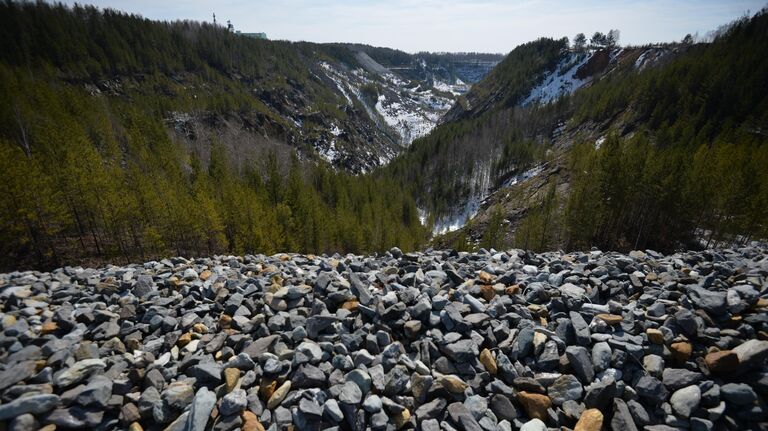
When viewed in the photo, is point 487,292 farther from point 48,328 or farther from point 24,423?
point 48,328

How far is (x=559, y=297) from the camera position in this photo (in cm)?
861

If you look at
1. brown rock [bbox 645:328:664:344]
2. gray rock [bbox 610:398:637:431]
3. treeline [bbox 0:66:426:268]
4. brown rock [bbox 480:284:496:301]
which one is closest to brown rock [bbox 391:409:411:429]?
gray rock [bbox 610:398:637:431]

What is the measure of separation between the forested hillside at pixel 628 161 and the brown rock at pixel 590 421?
160ft

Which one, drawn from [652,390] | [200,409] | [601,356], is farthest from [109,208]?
[652,390]

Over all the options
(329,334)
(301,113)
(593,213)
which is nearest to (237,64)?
(301,113)

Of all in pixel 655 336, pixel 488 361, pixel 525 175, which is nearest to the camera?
pixel 488 361

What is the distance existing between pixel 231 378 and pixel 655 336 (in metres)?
9.24

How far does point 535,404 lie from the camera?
5.90 m

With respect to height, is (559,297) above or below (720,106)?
below

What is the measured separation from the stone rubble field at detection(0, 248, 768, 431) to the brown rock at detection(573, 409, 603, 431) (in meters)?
0.02

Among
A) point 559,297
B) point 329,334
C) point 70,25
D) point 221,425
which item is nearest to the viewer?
point 221,425

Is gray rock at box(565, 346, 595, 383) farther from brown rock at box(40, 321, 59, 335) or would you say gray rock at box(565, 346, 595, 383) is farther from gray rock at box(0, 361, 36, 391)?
A: brown rock at box(40, 321, 59, 335)

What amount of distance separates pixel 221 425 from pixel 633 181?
54.9 meters

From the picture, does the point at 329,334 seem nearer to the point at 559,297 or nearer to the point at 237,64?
the point at 559,297
